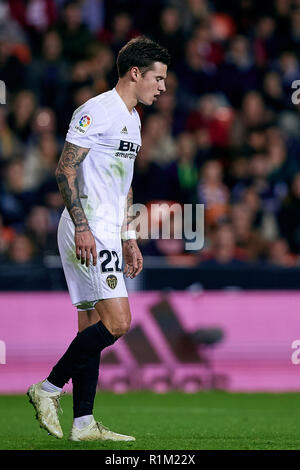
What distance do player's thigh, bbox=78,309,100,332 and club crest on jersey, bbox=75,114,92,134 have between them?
111 centimetres

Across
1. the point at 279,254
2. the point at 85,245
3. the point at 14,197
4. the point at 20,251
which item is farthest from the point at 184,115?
the point at 85,245

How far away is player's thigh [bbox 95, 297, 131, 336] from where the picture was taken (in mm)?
6246

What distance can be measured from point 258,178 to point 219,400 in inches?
140

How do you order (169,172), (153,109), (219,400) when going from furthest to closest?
1. (153,109)
2. (169,172)
3. (219,400)

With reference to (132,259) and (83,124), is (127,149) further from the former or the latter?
(132,259)

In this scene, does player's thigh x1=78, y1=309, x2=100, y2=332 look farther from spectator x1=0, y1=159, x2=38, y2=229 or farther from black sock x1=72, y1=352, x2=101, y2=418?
spectator x1=0, y1=159, x2=38, y2=229

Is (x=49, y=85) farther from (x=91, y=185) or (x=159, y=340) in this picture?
(x=91, y=185)

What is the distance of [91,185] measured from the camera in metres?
6.38

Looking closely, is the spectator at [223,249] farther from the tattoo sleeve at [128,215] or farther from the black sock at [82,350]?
the black sock at [82,350]

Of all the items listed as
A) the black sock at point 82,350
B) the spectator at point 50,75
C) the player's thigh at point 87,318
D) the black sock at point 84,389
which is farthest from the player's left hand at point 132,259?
the spectator at point 50,75

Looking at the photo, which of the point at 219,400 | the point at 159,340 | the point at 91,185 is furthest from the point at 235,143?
the point at 91,185

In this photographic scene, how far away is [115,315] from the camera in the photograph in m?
6.26

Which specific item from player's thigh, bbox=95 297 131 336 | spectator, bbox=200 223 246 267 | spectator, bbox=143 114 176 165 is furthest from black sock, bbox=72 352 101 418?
spectator, bbox=143 114 176 165

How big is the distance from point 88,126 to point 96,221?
56 cm
